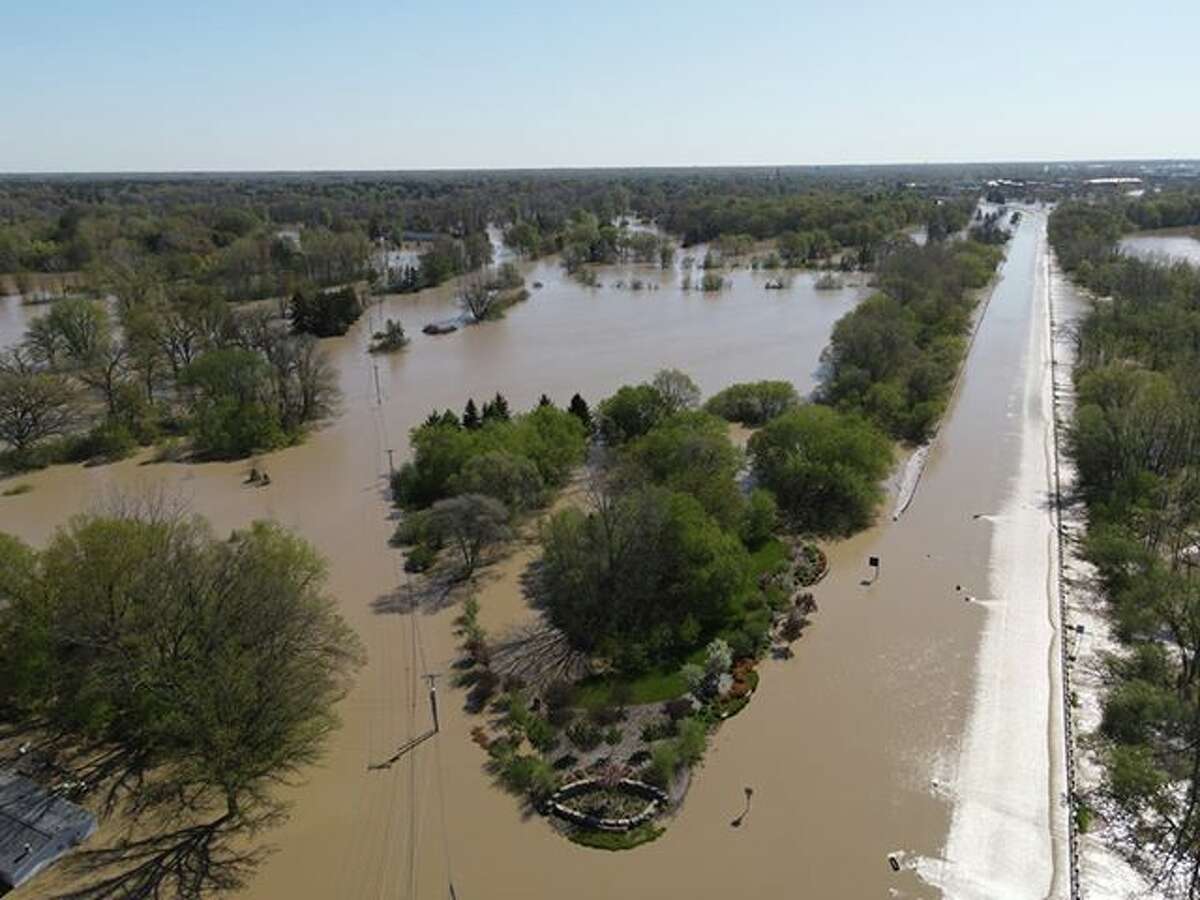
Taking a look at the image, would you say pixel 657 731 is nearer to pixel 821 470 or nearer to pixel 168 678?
pixel 168 678

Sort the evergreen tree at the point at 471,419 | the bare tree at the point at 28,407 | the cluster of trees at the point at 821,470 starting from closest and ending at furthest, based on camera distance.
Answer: the cluster of trees at the point at 821,470 < the bare tree at the point at 28,407 < the evergreen tree at the point at 471,419

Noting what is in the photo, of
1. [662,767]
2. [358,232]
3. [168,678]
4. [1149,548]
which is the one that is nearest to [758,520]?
[662,767]

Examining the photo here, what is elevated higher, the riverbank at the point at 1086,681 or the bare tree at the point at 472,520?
the bare tree at the point at 472,520

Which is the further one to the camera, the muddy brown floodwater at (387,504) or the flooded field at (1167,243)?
→ the flooded field at (1167,243)

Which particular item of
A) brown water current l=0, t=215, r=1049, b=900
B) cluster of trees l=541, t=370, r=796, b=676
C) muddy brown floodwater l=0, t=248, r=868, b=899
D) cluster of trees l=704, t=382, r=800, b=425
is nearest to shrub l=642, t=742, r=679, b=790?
brown water current l=0, t=215, r=1049, b=900

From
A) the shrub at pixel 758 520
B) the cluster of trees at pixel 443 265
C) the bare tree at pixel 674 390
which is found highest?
the cluster of trees at pixel 443 265

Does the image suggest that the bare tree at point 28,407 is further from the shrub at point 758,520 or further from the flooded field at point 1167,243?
the flooded field at point 1167,243

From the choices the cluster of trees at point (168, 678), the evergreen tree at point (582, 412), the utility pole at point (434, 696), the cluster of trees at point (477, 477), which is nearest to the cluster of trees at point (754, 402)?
the evergreen tree at point (582, 412)
